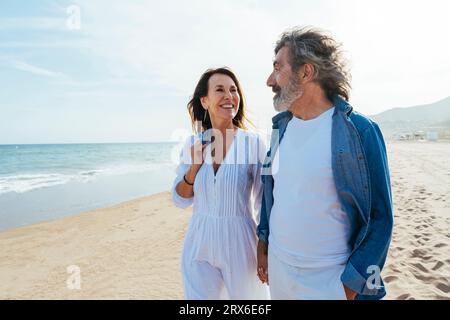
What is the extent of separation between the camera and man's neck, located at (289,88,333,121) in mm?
2197

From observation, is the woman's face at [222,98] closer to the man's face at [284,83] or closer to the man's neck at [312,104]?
the man's face at [284,83]

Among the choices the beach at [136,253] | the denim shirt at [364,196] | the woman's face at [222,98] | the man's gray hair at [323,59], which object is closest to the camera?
the denim shirt at [364,196]

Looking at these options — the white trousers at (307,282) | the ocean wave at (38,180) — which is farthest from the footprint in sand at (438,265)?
the ocean wave at (38,180)

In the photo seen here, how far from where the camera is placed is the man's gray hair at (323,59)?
7.17 ft

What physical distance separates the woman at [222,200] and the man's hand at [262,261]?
0.08 meters

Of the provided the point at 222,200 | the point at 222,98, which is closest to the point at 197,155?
the point at 222,200

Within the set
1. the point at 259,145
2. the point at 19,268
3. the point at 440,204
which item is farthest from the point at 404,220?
the point at 19,268

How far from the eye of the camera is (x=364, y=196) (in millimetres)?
1867

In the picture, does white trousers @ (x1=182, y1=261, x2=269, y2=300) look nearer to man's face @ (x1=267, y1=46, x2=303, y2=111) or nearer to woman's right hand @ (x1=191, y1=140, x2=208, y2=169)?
woman's right hand @ (x1=191, y1=140, x2=208, y2=169)

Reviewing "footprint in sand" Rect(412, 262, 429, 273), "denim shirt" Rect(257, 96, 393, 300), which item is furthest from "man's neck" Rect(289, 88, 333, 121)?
"footprint in sand" Rect(412, 262, 429, 273)
